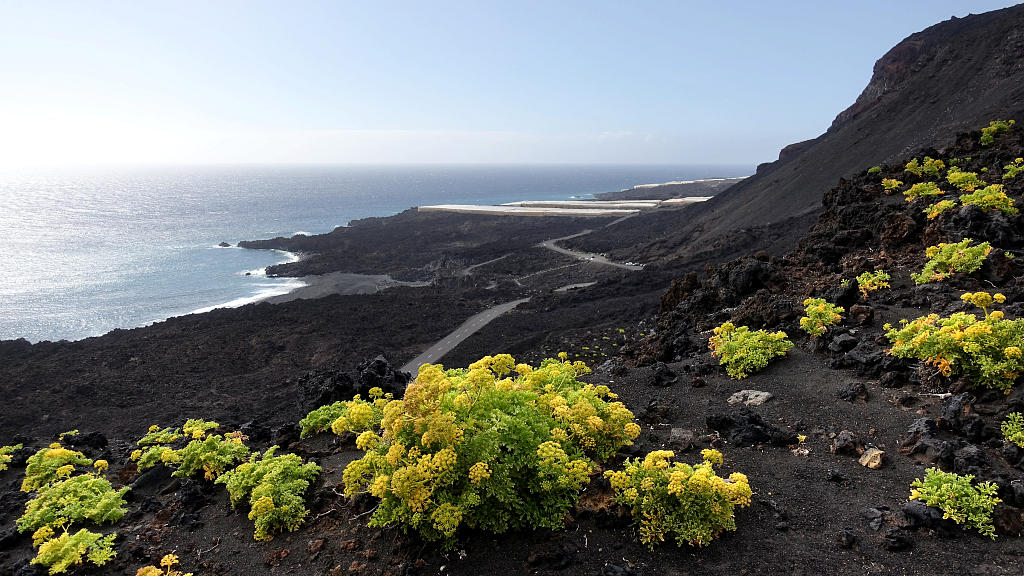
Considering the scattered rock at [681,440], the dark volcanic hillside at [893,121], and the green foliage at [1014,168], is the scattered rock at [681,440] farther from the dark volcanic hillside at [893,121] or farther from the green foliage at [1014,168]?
the dark volcanic hillside at [893,121]

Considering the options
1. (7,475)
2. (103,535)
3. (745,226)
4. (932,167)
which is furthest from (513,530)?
(745,226)

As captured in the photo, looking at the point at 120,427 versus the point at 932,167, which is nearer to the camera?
the point at 932,167

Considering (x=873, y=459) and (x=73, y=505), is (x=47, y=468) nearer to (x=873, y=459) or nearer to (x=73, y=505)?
(x=73, y=505)

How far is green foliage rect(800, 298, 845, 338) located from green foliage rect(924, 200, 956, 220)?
6884 millimetres

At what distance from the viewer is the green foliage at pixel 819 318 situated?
1362cm

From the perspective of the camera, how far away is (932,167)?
2155cm

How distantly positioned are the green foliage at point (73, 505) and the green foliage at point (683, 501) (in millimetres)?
9591

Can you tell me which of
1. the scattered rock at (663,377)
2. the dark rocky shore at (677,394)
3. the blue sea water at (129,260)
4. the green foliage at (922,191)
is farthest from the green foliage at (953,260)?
the blue sea water at (129,260)

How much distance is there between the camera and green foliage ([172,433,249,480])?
33.4 ft

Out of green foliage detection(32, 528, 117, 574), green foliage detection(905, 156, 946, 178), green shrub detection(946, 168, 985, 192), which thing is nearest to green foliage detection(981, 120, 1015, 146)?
green foliage detection(905, 156, 946, 178)

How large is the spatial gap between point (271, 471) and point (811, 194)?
199 ft

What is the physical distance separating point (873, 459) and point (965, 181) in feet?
58.7

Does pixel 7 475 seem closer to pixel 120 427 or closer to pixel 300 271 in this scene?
pixel 120 427

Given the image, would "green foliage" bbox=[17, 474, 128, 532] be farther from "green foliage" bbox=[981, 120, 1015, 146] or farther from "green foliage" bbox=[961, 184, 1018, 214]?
"green foliage" bbox=[981, 120, 1015, 146]
